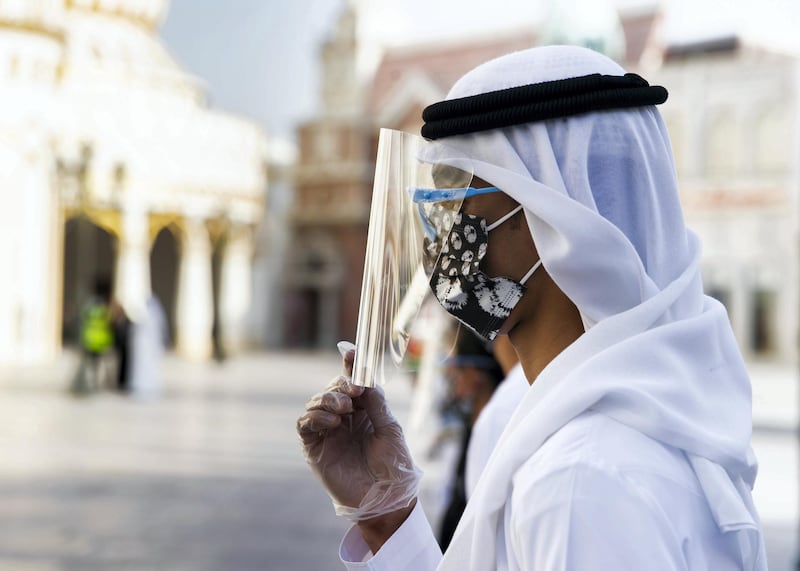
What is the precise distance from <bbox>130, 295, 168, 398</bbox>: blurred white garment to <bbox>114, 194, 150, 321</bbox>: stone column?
316 inches

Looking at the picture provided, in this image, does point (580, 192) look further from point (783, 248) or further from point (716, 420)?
point (783, 248)

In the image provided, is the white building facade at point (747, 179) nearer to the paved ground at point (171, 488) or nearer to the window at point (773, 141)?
the window at point (773, 141)

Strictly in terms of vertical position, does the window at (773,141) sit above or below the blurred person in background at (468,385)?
above

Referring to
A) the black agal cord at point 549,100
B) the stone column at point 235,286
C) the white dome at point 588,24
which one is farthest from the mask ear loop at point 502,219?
the stone column at point 235,286

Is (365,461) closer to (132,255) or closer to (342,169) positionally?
(132,255)

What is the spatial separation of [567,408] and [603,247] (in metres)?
0.19

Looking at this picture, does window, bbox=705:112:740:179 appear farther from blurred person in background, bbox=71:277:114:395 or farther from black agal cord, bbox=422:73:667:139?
black agal cord, bbox=422:73:667:139

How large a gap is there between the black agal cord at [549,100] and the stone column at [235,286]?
26.1 meters

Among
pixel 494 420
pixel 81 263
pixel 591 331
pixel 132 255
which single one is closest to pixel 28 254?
pixel 132 255

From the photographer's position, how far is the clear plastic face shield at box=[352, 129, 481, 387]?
132cm

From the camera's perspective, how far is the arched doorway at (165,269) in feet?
98.1

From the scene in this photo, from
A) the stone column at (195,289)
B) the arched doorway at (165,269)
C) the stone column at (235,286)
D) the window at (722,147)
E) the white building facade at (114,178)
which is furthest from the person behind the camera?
the arched doorway at (165,269)

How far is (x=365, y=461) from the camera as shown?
60.2 inches

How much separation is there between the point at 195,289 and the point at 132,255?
265cm
